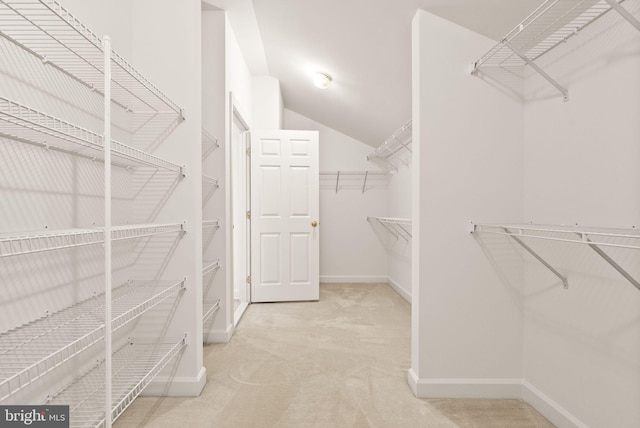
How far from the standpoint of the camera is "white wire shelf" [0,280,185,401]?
1.12 metres

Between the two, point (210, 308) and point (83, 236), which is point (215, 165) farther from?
point (83, 236)

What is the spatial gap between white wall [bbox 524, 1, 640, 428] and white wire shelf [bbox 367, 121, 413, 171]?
1383 millimetres

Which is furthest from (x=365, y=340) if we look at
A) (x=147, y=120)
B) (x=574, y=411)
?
(x=147, y=120)

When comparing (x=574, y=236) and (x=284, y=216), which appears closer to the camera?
(x=574, y=236)

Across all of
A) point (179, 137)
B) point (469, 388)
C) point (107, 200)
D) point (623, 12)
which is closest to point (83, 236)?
point (107, 200)

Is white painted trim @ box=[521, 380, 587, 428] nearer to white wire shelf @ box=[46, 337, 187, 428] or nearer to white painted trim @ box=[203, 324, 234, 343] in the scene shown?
white wire shelf @ box=[46, 337, 187, 428]

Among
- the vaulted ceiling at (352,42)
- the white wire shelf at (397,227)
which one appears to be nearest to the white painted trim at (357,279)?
the white wire shelf at (397,227)

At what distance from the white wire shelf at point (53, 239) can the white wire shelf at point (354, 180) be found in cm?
321

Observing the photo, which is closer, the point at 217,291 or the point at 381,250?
the point at 217,291

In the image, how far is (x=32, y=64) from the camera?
4.22 feet

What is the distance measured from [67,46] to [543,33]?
6.73 ft

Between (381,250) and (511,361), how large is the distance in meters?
3.03

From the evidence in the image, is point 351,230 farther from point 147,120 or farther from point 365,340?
point 147,120

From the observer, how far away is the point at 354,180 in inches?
197
